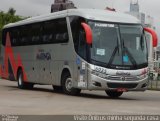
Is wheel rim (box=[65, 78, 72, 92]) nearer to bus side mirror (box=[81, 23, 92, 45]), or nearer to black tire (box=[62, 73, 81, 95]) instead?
black tire (box=[62, 73, 81, 95])

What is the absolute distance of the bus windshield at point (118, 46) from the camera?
71.3 ft

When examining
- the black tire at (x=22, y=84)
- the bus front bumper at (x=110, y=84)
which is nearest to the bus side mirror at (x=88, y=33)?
the bus front bumper at (x=110, y=84)

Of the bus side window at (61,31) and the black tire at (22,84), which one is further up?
the bus side window at (61,31)

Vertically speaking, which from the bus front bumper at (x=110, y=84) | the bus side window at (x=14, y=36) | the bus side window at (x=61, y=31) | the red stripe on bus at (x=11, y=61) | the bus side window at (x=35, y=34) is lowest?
the red stripe on bus at (x=11, y=61)

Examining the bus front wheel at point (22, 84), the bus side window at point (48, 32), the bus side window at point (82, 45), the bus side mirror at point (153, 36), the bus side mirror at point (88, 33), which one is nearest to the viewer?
the bus side mirror at point (88, 33)

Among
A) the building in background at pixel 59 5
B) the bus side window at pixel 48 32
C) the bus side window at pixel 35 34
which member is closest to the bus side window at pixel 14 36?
the bus side window at pixel 35 34

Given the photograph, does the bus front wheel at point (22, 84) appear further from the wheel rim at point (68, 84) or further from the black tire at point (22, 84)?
the wheel rim at point (68, 84)

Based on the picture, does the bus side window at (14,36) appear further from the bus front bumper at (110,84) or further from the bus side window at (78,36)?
the bus front bumper at (110,84)

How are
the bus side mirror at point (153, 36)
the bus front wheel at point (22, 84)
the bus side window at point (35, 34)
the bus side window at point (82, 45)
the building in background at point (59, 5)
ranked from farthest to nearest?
the building in background at point (59, 5) < the bus front wheel at point (22, 84) < the bus side window at point (35, 34) < the bus side mirror at point (153, 36) < the bus side window at point (82, 45)

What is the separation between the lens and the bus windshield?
21734 millimetres

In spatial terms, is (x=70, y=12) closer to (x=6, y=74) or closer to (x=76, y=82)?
(x=76, y=82)

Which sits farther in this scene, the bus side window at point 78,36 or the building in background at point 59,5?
the building in background at point 59,5

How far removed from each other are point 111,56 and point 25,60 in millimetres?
8385

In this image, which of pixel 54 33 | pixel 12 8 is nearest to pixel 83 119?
pixel 54 33
